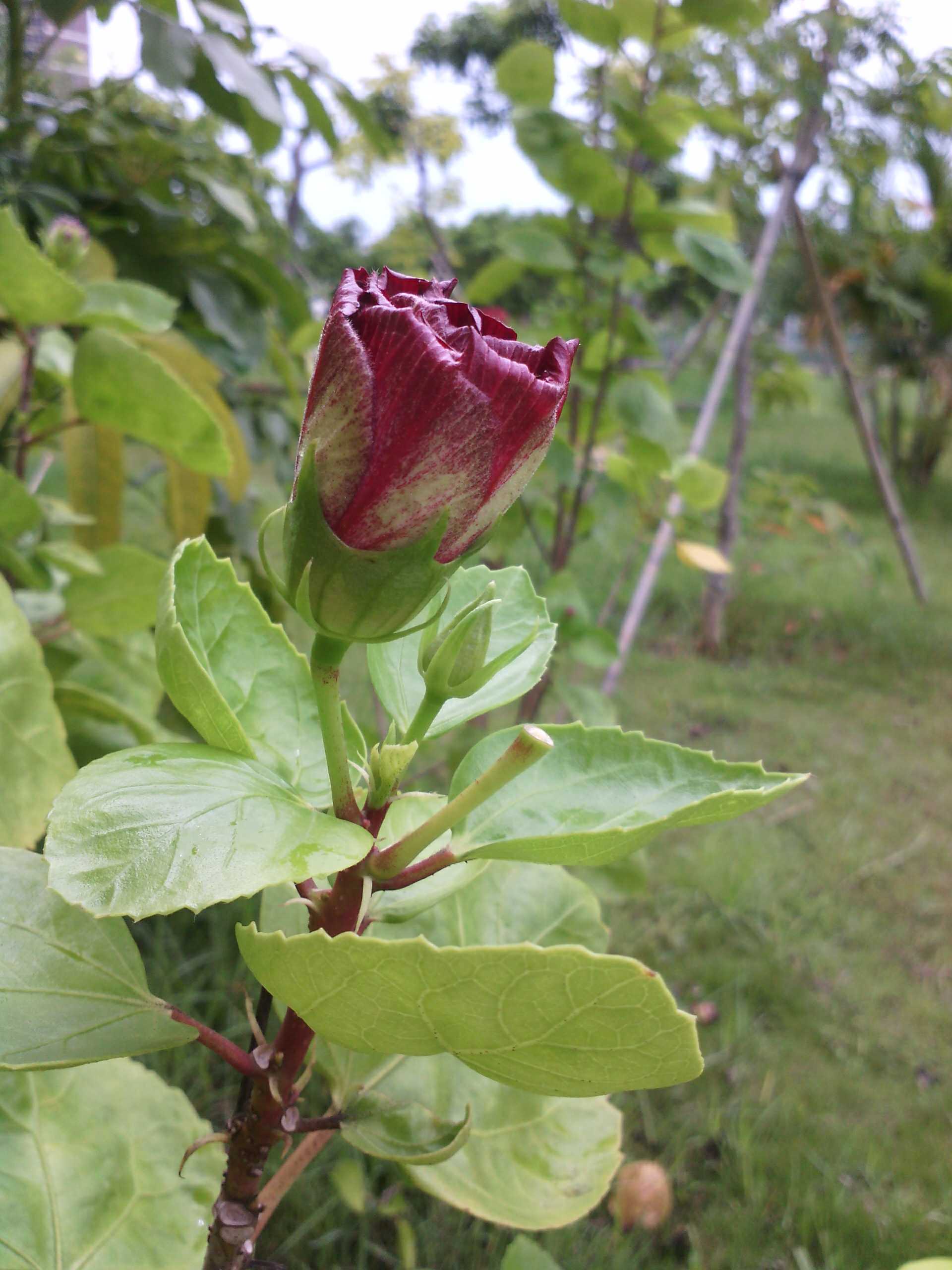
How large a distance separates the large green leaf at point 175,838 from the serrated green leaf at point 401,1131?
0.14 metres

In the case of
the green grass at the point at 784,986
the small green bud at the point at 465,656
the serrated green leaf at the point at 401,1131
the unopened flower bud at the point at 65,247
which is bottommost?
the green grass at the point at 784,986

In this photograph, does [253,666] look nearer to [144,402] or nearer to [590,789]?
[590,789]

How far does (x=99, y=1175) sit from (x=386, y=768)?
0.98ft

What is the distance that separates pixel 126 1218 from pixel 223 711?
0.99ft

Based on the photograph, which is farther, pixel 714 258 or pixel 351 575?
pixel 714 258

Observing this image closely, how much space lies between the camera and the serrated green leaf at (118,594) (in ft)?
2.58

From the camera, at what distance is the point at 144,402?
0.68 m

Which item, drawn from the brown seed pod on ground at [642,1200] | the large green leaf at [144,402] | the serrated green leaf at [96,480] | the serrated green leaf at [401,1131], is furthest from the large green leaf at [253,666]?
the brown seed pod on ground at [642,1200]

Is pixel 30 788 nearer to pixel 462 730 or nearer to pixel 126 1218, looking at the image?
pixel 126 1218

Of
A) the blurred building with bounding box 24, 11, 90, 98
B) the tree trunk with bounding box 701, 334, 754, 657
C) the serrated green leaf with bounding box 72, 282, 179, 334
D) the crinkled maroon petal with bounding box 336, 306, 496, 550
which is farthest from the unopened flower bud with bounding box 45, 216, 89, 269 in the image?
the tree trunk with bounding box 701, 334, 754, 657

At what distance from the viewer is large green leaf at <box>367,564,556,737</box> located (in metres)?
0.38

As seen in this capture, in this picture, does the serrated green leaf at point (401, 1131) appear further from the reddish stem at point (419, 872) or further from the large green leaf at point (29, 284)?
the large green leaf at point (29, 284)

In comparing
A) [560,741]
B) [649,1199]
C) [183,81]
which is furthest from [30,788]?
[183,81]

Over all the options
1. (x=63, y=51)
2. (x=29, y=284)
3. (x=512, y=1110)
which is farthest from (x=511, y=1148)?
(x=63, y=51)
